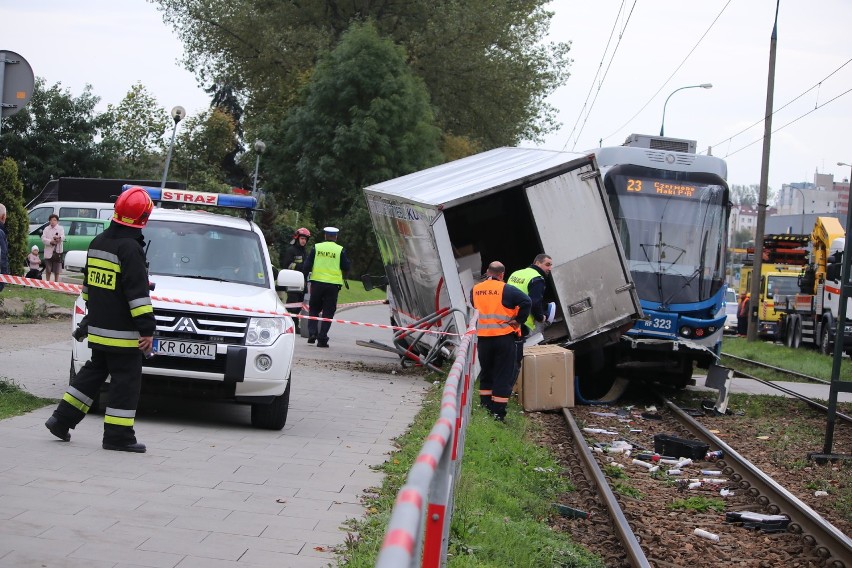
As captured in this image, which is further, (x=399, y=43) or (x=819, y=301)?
(x=399, y=43)

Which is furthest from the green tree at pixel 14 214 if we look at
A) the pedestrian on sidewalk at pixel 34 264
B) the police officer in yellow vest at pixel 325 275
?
the police officer in yellow vest at pixel 325 275

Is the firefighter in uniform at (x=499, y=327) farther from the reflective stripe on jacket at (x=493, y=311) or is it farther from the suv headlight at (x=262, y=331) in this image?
the suv headlight at (x=262, y=331)

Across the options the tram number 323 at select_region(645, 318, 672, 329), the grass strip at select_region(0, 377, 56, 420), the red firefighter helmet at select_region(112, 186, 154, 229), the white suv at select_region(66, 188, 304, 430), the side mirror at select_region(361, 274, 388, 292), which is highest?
the red firefighter helmet at select_region(112, 186, 154, 229)

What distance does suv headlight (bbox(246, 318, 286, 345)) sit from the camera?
31.8ft

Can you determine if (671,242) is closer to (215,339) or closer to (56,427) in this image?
(215,339)

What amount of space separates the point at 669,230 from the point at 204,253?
29.2ft

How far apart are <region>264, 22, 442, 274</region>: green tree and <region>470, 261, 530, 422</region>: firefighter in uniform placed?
2849 cm

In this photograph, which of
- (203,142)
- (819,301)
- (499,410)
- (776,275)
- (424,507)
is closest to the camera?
(424,507)

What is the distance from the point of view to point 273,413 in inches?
396

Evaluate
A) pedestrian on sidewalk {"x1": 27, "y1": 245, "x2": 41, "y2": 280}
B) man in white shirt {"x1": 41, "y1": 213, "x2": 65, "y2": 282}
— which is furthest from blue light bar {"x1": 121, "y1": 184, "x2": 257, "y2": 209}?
man in white shirt {"x1": 41, "y1": 213, "x2": 65, "y2": 282}

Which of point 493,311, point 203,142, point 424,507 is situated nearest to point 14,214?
point 493,311

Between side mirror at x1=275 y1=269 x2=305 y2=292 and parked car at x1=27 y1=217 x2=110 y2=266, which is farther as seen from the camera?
parked car at x1=27 y1=217 x2=110 y2=266

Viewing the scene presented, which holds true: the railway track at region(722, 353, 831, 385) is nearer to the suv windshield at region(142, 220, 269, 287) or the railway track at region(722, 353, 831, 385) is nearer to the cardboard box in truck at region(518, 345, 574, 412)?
the cardboard box in truck at region(518, 345, 574, 412)

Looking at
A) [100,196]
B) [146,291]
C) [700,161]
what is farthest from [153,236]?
[100,196]
